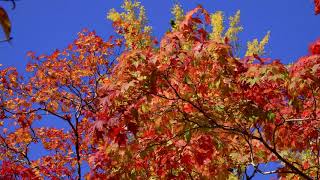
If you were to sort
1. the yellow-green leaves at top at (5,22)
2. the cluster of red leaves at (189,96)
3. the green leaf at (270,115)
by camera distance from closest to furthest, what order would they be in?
the yellow-green leaves at top at (5,22)
the cluster of red leaves at (189,96)
the green leaf at (270,115)

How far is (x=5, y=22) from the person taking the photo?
Answer: 162 centimetres

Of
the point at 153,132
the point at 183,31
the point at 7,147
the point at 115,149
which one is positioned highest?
the point at 7,147

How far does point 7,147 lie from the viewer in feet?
43.0

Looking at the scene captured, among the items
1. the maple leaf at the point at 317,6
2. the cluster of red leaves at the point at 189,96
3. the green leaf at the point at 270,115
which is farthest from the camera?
the maple leaf at the point at 317,6

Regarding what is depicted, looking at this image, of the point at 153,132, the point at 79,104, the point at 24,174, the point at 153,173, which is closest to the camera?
the point at 153,132

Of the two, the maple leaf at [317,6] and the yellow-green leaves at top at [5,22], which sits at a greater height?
the maple leaf at [317,6]

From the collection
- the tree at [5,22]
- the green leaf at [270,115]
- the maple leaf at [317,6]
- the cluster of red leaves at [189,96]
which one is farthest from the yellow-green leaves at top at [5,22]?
the maple leaf at [317,6]

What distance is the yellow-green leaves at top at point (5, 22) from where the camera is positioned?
1612mm

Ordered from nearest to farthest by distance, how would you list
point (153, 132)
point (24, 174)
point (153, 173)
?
point (153, 132) → point (153, 173) → point (24, 174)

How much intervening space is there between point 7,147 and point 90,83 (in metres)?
3.34

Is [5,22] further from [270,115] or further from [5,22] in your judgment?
[270,115]

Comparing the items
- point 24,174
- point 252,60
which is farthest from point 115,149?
point 24,174

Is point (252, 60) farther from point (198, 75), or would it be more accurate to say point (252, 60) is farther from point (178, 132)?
point (178, 132)

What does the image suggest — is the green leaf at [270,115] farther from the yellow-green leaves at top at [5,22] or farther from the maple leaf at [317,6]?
the yellow-green leaves at top at [5,22]
